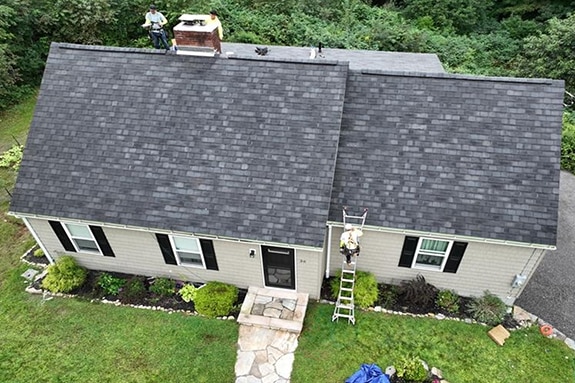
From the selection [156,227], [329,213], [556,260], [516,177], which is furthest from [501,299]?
[156,227]

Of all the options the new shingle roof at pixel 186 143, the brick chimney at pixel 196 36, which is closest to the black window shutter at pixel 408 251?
the new shingle roof at pixel 186 143

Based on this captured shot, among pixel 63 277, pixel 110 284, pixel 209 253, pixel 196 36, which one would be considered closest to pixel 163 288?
pixel 110 284

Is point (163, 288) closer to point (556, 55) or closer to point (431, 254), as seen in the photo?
point (431, 254)

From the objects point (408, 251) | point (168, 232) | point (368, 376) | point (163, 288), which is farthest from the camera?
point (163, 288)

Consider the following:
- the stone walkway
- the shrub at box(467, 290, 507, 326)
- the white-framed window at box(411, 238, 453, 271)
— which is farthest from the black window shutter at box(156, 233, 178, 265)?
the shrub at box(467, 290, 507, 326)

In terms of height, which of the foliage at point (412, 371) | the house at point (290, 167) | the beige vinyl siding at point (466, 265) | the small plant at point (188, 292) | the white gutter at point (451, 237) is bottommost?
the foliage at point (412, 371)

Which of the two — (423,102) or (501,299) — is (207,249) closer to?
(423,102)

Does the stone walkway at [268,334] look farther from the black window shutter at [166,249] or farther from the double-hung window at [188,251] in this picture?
the black window shutter at [166,249]
